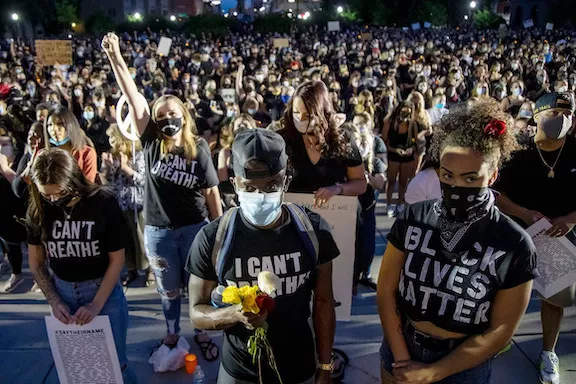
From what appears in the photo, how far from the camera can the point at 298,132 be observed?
10.4ft

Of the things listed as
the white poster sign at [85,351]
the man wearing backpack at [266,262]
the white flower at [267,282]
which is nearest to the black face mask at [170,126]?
the white poster sign at [85,351]

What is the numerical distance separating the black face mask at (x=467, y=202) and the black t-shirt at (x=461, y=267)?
0.05 meters

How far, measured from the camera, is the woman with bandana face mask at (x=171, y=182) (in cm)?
335

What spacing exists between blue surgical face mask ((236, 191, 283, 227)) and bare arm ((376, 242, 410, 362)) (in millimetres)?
595

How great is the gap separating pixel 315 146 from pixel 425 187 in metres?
0.96

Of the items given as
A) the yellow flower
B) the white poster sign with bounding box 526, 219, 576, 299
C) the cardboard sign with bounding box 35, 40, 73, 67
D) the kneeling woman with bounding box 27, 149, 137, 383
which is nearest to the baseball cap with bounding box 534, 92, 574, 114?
the white poster sign with bounding box 526, 219, 576, 299

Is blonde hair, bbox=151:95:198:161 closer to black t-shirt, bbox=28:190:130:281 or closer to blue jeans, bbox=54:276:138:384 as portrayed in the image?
black t-shirt, bbox=28:190:130:281

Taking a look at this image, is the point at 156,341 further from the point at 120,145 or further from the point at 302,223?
the point at 302,223

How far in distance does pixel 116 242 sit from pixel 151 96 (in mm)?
8986

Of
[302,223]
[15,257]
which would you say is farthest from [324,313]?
[15,257]

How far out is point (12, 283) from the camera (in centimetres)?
510

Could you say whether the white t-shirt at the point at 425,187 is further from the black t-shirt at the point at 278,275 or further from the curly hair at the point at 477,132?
the black t-shirt at the point at 278,275

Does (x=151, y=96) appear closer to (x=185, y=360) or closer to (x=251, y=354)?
(x=185, y=360)

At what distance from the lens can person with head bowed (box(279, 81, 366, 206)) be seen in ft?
10.2
